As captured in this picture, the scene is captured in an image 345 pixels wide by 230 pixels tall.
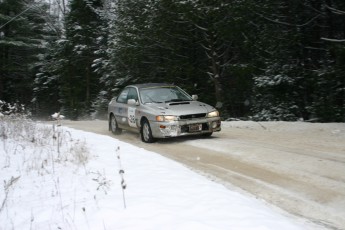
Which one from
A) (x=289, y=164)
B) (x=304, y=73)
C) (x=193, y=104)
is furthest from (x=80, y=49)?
(x=289, y=164)

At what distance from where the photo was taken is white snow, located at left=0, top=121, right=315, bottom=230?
4.78 meters

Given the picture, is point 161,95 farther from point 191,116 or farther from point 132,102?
point 191,116

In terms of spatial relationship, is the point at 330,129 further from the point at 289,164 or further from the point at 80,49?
the point at 80,49

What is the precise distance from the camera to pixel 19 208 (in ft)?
19.0

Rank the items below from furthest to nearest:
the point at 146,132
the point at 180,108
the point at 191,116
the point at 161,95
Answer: the point at 161,95 → the point at 146,132 → the point at 180,108 → the point at 191,116

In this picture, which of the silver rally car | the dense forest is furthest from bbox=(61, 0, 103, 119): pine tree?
the silver rally car

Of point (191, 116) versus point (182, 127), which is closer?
point (182, 127)

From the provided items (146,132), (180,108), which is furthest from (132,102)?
(180,108)

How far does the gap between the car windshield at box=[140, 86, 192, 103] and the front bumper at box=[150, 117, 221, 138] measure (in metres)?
1.18

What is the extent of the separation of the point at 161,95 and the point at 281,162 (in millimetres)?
5206

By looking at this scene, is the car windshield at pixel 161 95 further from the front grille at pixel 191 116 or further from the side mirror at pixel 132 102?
the front grille at pixel 191 116

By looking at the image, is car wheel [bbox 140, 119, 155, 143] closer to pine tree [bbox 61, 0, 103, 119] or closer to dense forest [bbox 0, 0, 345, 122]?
dense forest [bbox 0, 0, 345, 122]

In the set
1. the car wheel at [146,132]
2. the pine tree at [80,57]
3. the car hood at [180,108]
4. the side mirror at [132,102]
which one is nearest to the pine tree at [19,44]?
the pine tree at [80,57]

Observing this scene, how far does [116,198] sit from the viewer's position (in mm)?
5699
